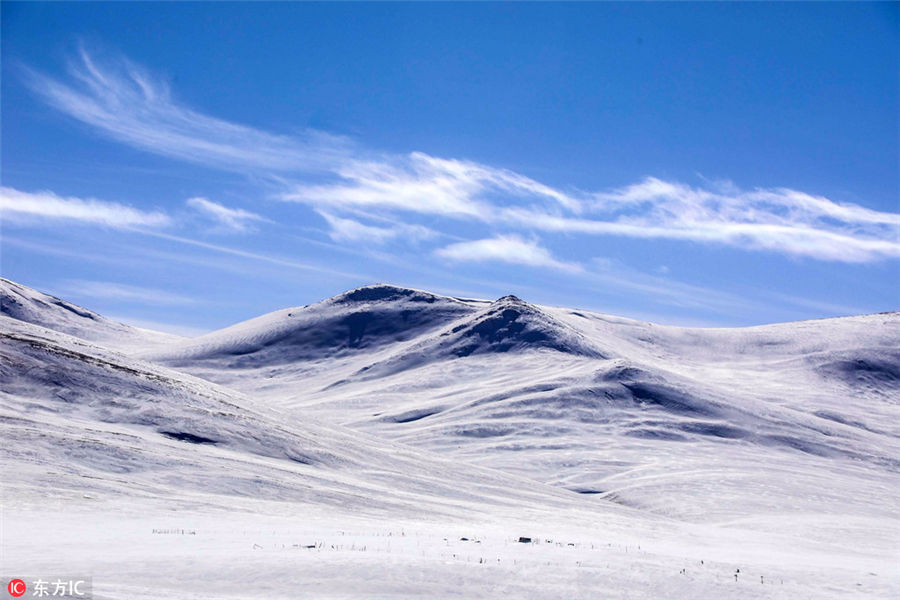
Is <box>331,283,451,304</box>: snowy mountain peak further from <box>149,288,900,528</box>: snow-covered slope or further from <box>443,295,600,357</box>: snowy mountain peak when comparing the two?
<box>443,295,600,357</box>: snowy mountain peak

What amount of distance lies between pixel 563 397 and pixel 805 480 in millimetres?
35415

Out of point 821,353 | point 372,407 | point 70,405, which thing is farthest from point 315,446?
point 821,353

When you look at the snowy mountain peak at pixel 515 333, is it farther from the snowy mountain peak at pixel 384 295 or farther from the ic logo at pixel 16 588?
the ic logo at pixel 16 588

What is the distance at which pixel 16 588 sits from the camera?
1939 cm

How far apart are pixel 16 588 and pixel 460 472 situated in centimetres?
4988

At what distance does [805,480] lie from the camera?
278 ft

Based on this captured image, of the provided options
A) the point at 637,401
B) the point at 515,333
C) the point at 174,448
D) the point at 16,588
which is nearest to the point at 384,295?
the point at 515,333

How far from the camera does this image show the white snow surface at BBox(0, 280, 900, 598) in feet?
91.4

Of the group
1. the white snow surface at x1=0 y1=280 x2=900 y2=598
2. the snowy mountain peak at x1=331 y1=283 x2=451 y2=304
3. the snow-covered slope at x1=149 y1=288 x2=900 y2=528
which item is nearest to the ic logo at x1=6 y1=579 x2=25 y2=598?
the white snow surface at x1=0 y1=280 x2=900 y2=598

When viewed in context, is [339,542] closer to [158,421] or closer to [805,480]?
[158,421]

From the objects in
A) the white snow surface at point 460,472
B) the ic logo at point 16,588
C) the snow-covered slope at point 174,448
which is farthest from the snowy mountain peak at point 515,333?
the ic logo at point 16,588

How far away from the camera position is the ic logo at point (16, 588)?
62.6 ft

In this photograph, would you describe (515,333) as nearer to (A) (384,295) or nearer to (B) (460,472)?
(A) (384,295)

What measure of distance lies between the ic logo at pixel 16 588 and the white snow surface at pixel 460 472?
68.2 inches
